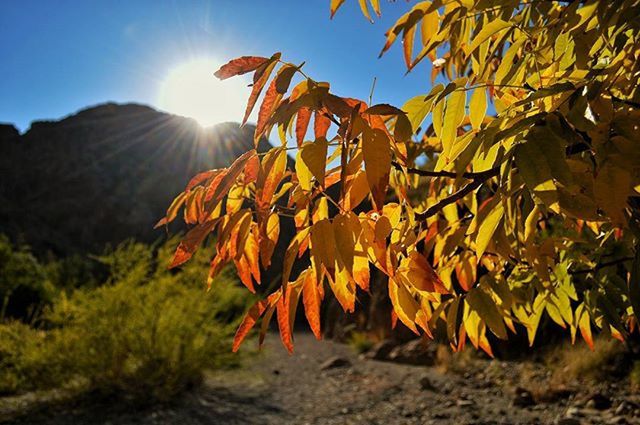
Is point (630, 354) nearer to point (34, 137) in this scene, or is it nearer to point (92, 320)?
point (92, 320)

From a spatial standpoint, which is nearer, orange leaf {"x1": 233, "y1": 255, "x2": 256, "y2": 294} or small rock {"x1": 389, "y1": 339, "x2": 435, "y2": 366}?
orange leaf {"x1": 233, "y1": 255, "x2": 256, "y2": 294}

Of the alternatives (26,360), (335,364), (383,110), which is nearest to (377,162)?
(383,110)

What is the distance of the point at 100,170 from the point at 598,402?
18.6m

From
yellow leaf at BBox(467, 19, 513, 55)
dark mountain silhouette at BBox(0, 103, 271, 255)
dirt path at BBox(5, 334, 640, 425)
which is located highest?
dark mountain silhouette at BBox(0, 103, 271, 255)

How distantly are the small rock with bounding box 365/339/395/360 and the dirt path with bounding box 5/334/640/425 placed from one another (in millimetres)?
760

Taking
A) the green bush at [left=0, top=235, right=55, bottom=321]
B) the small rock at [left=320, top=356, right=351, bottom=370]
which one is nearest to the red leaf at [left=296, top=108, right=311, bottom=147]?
the small rock at [left=320, top=356, right=351, bottom=370]

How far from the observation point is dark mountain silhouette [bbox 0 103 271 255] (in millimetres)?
16219

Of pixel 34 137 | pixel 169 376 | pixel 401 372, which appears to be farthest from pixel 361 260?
pixel 34 137

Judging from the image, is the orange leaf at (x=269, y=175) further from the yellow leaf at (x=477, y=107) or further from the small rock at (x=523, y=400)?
the small rock at (x=523, y=400)

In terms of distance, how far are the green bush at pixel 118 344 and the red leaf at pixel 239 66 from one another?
287 cm

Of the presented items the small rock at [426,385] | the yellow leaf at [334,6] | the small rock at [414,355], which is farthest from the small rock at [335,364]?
the yellow leaf at [334,6]

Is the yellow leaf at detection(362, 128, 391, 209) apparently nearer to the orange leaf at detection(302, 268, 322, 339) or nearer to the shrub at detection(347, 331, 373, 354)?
the orange leaf at detection(302, 268, 322, 339)

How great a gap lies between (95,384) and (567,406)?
291cm

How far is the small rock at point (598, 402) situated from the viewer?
2.68 metres
